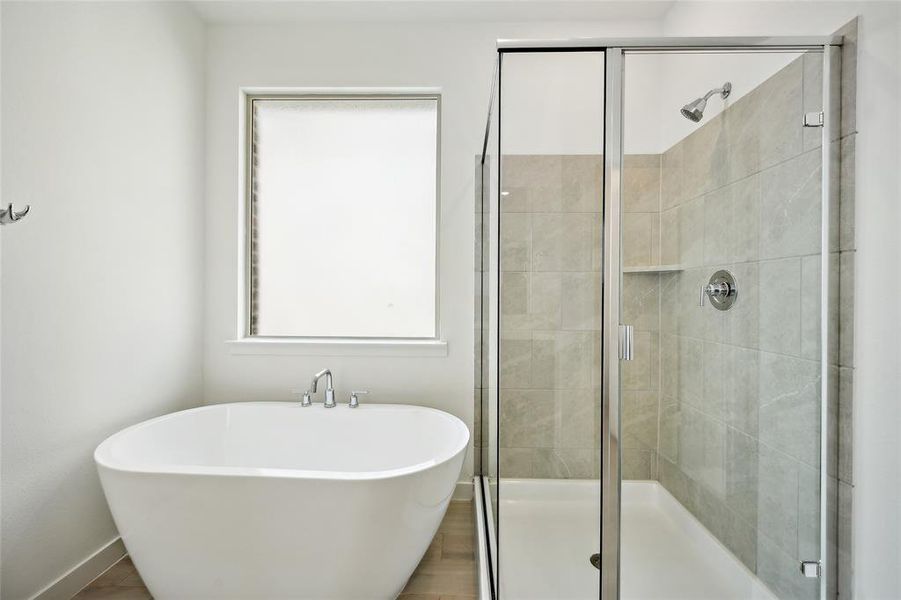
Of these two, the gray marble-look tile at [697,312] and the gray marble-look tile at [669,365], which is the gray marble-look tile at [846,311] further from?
the gray marble-look tile at [669,365]

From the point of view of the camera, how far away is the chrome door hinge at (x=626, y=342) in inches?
41.4

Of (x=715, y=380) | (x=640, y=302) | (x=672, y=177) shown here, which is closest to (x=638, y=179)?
(x=672, y=177)

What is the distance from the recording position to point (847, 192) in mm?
1112

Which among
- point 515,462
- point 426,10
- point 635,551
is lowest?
point 635,551

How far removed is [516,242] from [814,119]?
836 millimetres

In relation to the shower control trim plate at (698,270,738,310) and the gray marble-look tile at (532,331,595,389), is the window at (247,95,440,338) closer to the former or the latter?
the gray marble-look tile at (532,331,595,389)

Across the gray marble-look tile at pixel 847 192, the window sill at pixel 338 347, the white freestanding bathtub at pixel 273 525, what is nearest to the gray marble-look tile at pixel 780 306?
the gray marble-look tile at pixel 847 192

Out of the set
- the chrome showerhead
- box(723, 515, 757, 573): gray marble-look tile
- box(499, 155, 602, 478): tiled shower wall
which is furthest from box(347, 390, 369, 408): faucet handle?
the chrome showerhead

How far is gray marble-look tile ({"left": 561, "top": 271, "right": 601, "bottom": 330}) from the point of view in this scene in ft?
3.50

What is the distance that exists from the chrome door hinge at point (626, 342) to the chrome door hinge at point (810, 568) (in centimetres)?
74

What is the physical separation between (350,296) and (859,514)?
214 centimetres

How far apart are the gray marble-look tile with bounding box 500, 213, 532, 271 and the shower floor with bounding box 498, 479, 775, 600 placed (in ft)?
1.92

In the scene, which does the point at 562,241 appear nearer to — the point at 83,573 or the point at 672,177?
the point at 672,177

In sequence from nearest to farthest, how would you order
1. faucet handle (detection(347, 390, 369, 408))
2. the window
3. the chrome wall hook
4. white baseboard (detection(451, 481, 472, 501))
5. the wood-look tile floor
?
the chrome wall hook → the wood-look tile floor → faucet handle (detection(347, 390, 369, 408)) → white baseboard (detection(451, 481, 472, 501)) → the window
